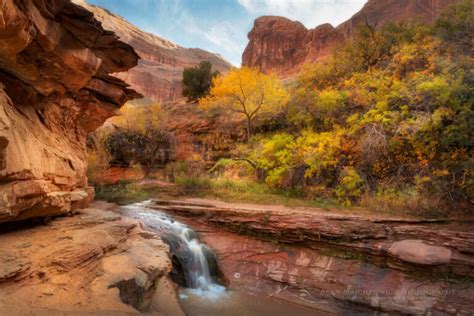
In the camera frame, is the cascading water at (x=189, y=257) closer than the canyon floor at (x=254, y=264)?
No

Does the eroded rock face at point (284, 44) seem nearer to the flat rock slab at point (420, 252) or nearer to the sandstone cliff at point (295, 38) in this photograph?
the sandstone cliff at point (295, 38)

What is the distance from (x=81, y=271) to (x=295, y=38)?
46.2 metres

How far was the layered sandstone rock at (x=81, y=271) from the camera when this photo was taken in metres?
3.97

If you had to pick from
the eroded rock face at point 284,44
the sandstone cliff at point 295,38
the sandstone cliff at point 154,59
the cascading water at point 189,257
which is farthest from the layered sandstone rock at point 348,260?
the sandstone cliff at point 154,59

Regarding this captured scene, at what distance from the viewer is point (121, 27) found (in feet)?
187

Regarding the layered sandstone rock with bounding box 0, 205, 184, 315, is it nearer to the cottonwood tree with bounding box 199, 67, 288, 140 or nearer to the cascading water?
the cascading water

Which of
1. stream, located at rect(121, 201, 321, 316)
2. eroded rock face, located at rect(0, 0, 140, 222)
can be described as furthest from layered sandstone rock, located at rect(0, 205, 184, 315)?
stream, located at rect(121, 201, 321, 316)

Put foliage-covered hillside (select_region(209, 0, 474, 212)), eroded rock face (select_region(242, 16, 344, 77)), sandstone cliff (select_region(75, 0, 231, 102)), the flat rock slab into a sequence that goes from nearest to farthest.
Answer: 1. the flat rock slab
2. foliage-covered hillside (select_region(209, 0, 474, 212))
3. eroded rock face (select_region(242, 16, 344, 77))
4. sandstone cliff (select_region(75, 0, 231, 102))

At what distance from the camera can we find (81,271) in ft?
15.8

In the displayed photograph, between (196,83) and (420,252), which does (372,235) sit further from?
(196,83)

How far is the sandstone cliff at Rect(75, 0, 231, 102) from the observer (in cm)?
5031

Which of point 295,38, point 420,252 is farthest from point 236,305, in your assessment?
point 295,38

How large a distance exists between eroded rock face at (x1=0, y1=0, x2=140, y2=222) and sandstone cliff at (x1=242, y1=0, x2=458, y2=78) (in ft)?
120

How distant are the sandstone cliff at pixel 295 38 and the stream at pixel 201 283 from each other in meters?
35.3
